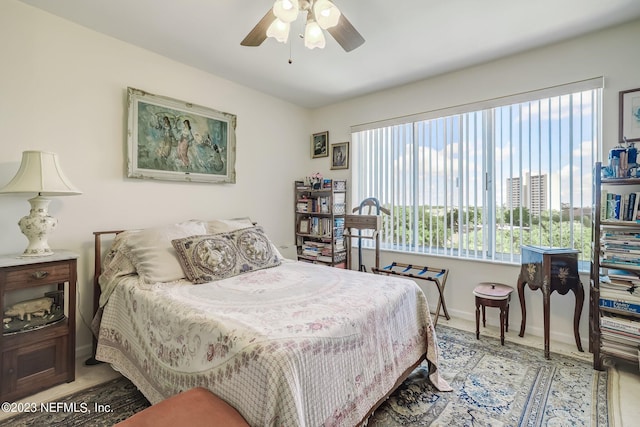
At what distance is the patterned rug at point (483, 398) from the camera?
1625mm

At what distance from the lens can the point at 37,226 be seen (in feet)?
6.26

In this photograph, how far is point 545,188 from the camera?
8.72 ft

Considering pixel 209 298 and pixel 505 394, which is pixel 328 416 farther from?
pixel 505 394

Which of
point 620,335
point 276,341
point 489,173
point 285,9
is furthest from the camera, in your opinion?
point 489,173

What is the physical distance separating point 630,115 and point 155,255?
12.5 feet

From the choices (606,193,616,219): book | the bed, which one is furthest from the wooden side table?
the bed

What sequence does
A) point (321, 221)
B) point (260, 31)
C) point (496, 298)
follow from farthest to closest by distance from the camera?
point (321, 221) → point (496, 298) → point (260, 31)

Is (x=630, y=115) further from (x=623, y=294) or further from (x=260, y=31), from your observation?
(x=260, y=31)

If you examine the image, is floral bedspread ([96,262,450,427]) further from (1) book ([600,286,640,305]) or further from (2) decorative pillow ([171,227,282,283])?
(1) book ([600,286,640,305])

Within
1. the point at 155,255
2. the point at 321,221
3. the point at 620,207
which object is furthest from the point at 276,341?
the point at 321,221

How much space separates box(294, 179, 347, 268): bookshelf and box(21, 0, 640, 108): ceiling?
4.63ft

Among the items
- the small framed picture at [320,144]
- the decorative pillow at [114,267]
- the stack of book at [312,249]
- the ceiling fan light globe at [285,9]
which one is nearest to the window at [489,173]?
the small framed picture at [320,144]

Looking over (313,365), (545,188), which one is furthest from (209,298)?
(545,188)

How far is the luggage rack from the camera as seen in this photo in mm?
2957
